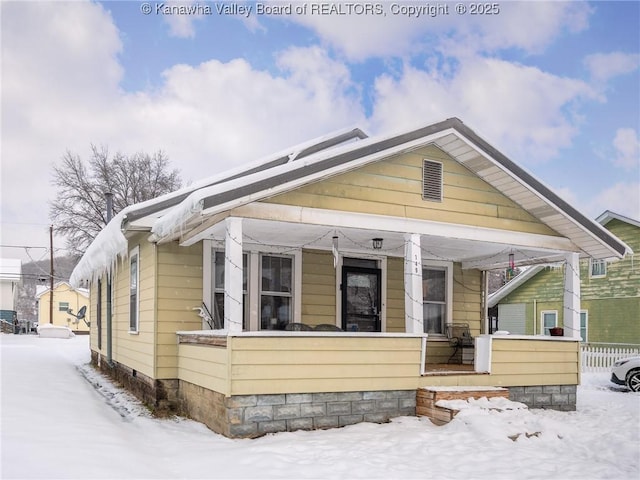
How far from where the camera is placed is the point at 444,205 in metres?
8.84

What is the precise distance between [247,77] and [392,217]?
16.4 m

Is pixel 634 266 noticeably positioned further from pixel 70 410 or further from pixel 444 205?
pixel 70 410

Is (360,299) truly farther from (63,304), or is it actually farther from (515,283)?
(63,304)

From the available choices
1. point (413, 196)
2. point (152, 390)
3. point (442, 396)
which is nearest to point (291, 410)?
point (442, 396)

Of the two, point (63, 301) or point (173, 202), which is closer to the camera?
point (173, 202)

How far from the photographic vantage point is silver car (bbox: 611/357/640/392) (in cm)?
1378

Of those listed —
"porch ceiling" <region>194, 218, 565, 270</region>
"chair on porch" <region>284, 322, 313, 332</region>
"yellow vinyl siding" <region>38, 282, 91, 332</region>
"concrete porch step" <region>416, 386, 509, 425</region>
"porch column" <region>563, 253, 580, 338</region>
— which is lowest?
"yellow vinyl siding" <region>38, 282, 91, 332</region>

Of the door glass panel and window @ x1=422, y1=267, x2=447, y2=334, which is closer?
window @ x1=422, y1=267, x2=447, y2=334

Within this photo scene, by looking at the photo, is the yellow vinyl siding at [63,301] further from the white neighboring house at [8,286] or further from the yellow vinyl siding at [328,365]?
the yellow vinyl siding at [328,365]

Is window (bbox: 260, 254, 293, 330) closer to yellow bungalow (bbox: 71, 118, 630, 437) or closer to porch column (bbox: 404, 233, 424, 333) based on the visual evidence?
yellow bungalow (bbox: 71, 118, 630, 437)

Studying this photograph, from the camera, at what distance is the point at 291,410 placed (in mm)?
7379

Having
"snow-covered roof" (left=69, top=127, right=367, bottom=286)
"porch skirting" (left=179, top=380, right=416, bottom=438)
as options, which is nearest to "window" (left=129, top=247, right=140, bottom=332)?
"snow-covered roof" (left=69, top=127, right=367, bottom=286)

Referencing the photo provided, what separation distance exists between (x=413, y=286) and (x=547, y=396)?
3.21m

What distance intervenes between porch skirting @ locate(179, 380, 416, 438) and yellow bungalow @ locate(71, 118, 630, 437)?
0.06ft
